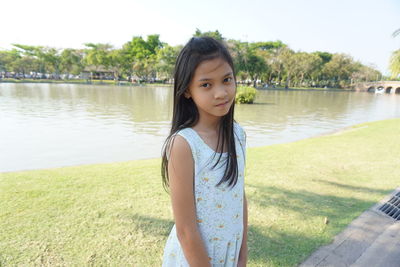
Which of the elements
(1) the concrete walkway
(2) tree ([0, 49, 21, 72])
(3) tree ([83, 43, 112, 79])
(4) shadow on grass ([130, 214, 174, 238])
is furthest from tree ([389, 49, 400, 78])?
(2) tree ([0, 49, 21, 72])

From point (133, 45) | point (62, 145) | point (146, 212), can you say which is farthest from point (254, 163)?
point (133, 45)

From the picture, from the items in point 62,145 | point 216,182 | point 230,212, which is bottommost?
point 62,145

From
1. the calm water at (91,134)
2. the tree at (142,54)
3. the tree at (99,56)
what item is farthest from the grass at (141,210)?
the tree at (99,56)

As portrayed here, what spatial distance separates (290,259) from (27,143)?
8.13 meters

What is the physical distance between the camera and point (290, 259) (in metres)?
2.35

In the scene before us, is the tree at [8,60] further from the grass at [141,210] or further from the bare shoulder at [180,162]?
the bare shoulder at [180,162]

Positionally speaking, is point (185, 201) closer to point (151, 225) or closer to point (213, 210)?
point (213, 210)

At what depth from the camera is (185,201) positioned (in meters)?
1.08

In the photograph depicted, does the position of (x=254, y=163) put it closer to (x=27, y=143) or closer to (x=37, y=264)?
(x=37, y=264)

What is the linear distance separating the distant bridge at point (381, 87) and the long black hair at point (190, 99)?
220ft

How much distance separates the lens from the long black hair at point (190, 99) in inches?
44.3

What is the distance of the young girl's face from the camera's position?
3.68 ft

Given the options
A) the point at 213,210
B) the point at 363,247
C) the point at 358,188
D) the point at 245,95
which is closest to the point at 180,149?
the point at 213,210

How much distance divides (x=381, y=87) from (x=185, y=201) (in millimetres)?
71514
